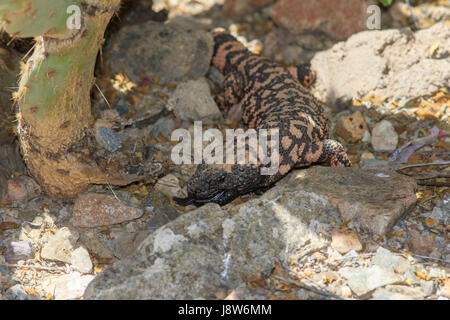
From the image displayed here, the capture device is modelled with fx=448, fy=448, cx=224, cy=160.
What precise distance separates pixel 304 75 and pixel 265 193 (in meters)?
1.90

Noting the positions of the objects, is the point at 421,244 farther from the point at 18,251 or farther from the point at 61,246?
the point at 18,251

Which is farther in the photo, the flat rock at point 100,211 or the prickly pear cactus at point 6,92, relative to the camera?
the prickly pear cactus at point 6,92

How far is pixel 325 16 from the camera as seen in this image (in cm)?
457

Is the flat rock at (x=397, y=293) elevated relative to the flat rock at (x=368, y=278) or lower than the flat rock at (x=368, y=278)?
lower

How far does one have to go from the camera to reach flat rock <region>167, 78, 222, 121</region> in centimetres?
379

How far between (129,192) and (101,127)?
0.51 meters

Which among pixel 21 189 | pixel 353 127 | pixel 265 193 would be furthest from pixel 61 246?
pixel 353 127

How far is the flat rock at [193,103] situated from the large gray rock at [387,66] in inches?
41.6

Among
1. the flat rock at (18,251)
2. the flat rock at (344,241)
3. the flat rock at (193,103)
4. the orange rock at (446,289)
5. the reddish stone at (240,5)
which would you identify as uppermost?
the reddish stone at (240,5)

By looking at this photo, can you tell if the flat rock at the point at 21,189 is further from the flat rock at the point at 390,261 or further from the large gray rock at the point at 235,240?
the flat rock at the point at 390,261

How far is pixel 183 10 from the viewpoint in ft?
16.6

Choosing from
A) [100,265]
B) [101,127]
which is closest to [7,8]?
[101,127]

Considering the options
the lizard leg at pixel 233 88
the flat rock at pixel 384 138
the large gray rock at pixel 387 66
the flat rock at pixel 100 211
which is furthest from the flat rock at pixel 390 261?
the lizard leg at pixel 233 88

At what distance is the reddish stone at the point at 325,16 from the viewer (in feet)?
14.8
